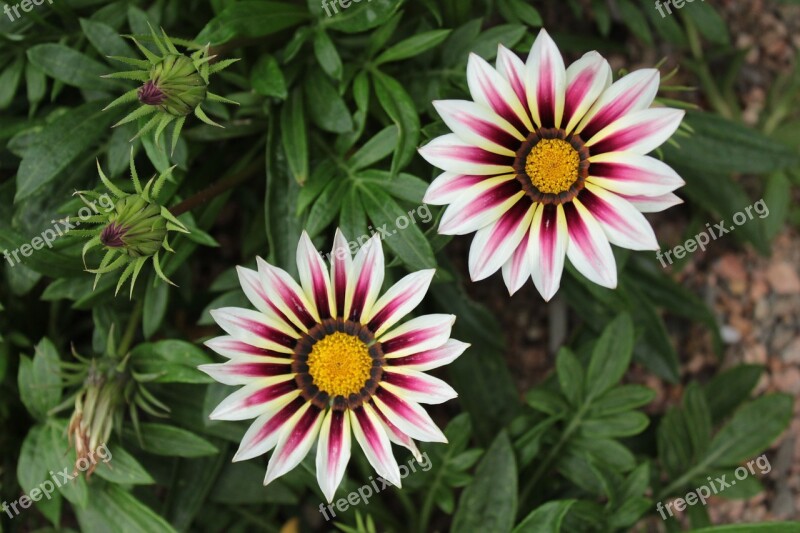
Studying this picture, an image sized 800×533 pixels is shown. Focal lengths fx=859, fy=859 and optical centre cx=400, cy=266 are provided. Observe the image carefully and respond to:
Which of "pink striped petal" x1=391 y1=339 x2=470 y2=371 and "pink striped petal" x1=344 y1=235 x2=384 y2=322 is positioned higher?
"pink striped petal" x1=344 y1=235 x2=384 y2=322

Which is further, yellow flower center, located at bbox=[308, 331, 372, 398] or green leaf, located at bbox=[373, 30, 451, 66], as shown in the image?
green leaf, located at bbox=[373, 30, 451, 66]

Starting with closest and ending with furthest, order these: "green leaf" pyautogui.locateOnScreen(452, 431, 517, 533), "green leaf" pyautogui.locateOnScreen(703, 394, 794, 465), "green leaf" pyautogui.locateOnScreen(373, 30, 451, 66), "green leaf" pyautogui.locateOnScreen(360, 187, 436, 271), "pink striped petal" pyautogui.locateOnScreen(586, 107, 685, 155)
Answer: "pink striped petal" pyautogui.locateOnScreen(586, 107, 685, 155) < "green leaf" pyautogui.locateOnScreen(360, 187, 436, 271) < "green leaf" pyautogui.locateOnScreen(373, 30, 451, 66) < "green leaf" pyautogui.locateOnScreen(452, 431, 517, 533) < "green leaf" pyautogui.locateOnScreen(703, 394, 794, 465)

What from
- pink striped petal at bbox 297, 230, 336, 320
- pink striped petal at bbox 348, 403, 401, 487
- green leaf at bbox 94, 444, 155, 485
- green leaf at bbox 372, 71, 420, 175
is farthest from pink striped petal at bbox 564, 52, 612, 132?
green leaf at bbox 94, 444, 155, 485

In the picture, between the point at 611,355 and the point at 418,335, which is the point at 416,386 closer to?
the point at 418,335

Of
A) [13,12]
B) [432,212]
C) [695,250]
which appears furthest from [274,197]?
[695,250]

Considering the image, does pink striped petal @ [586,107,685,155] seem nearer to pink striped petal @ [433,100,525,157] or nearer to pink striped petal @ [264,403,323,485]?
pink striped petal @ [433,100,525,157]

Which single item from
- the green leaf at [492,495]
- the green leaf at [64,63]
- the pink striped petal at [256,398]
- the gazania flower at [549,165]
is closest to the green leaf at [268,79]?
the green leaf at [64,63]

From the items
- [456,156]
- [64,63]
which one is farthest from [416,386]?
[64,63]

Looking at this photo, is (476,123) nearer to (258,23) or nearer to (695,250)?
(258,23)
